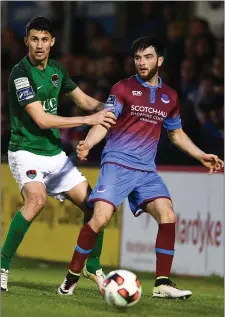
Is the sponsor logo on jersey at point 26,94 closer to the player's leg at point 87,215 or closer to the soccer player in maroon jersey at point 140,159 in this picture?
the soccer player in maroon jersey at point 140,159

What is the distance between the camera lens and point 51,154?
9.77 m

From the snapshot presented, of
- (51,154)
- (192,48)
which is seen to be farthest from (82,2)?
(51,154)

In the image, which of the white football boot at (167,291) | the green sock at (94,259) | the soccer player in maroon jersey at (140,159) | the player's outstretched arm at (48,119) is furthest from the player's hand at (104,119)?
the white football boot at (167,291)

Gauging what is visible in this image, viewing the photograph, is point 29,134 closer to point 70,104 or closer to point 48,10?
point 70,104

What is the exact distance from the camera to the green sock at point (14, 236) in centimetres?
954

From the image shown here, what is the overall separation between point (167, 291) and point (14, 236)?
1497mm

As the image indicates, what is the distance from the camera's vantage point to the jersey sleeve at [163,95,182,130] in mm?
9578

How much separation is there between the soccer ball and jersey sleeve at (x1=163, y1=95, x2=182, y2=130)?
1815mm

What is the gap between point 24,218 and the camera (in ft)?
31.3

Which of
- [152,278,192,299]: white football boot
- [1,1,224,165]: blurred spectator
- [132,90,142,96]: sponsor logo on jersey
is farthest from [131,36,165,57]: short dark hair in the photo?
[1,1,224,165]: blurred spectator

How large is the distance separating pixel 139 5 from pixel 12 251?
8.56m

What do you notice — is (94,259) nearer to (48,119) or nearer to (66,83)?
(48,119)

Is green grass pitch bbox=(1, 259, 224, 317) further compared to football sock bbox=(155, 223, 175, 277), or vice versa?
football sock bbox=(155, 223, 175, 277)

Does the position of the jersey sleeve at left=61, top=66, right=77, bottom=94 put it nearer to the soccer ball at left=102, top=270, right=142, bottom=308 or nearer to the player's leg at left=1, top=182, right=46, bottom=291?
the player's leg at left=1, top=182, right=46, bottom=291
